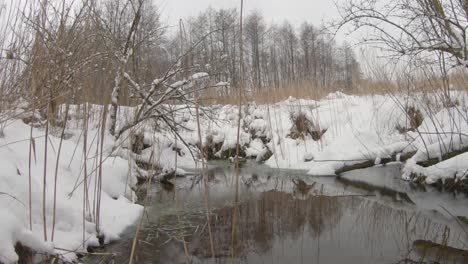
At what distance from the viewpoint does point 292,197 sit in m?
3.89

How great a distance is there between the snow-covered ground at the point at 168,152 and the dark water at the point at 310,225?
0.29 metres

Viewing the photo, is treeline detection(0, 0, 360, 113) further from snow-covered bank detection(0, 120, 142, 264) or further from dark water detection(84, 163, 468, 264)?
dark water detection(84, 163, 468, 264)

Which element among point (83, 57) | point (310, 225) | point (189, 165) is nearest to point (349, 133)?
point (189, 165)

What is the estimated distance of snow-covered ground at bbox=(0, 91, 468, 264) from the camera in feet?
7.16

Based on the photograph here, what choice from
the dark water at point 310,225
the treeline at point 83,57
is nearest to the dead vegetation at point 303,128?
the treeline at point 83,57

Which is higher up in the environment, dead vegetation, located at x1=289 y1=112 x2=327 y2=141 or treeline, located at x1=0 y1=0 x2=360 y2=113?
treeline, located at x1=0 y1=0 x2=360 y2=113

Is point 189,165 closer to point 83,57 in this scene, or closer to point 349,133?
point 349,133

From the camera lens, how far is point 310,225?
116 inches

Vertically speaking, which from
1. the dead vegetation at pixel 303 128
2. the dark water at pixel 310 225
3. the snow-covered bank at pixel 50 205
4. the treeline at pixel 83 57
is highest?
the treeline at pixel 83 57

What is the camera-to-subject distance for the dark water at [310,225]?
2.31 meters

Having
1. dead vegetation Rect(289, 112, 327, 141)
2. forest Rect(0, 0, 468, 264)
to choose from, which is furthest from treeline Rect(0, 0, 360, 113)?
dead vegetation Rect(289, 112, 327, 141)

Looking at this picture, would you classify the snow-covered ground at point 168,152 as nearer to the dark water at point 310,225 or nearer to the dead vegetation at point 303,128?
the dead vegetation at point 303,128

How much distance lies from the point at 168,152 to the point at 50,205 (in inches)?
142

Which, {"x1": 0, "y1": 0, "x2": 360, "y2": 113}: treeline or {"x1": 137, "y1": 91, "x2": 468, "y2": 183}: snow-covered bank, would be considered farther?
{"x1": 137, "y1": 91, "x2": 468, "y2": 183}: snow-covered bank
